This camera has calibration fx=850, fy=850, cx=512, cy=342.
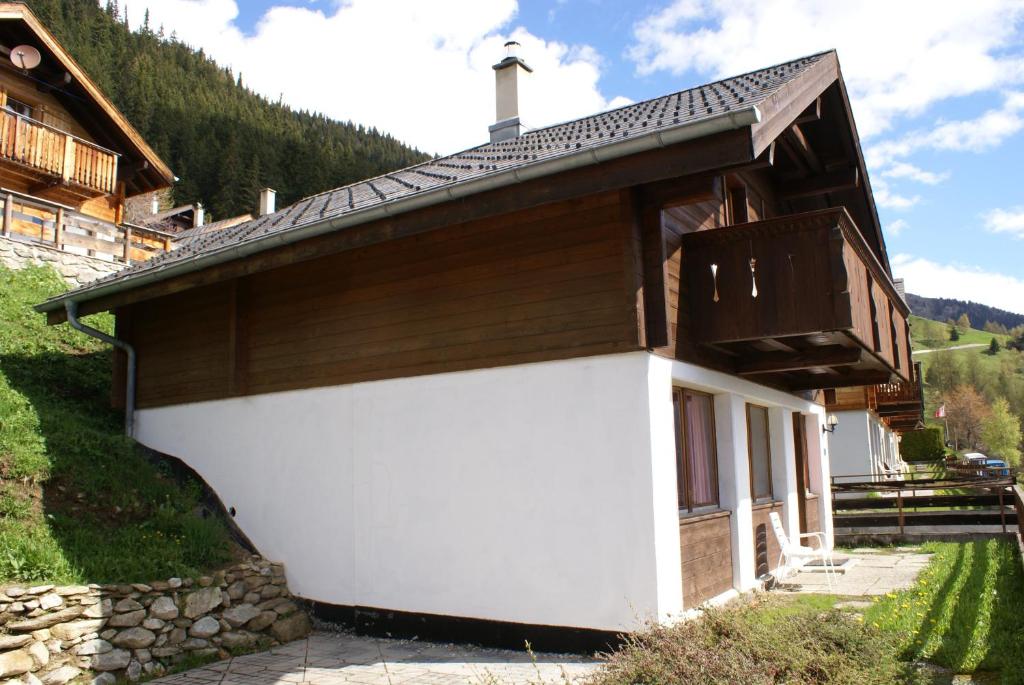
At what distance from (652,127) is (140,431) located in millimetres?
8681

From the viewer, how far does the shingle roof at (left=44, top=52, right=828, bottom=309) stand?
7309 mm

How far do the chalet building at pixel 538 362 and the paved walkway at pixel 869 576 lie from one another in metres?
0.72

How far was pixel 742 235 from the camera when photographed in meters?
8.21

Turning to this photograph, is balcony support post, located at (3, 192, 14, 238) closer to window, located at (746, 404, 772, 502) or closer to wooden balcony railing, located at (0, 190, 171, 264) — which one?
wooden balcony railing, located at (0, 190, 171, 264)

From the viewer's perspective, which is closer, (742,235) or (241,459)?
(742,235)

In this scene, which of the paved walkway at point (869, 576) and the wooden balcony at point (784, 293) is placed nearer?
the wooden balcony at point (784, 293)

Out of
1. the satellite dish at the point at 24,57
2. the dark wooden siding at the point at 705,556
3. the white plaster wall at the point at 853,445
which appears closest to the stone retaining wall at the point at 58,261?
the satellite dish at the point at 24,57

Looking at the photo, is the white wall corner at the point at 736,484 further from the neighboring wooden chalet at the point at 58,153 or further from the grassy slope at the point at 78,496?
Answer: the neighboring wooden chalet at the point at 58,153

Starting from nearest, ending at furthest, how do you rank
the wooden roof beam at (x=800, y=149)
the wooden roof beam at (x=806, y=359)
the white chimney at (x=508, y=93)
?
the wooden roof beam at (x=806, y=359)
the wooden roof beam at (x=800, y=149)
the white chimney at (x=508, y=93)

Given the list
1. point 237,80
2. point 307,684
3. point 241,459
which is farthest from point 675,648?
point 237,80

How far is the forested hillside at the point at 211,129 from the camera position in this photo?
2279 inches

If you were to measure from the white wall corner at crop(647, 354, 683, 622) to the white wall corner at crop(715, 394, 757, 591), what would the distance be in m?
1.66

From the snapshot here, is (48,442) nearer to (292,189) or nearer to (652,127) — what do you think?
(652,127)

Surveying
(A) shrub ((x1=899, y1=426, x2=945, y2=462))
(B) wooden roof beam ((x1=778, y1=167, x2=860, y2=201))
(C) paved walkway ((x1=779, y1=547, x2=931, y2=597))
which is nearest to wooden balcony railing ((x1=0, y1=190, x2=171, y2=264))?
(B) wooden roof beam ((x1=778, y1=167, x2=860, y2=201))
